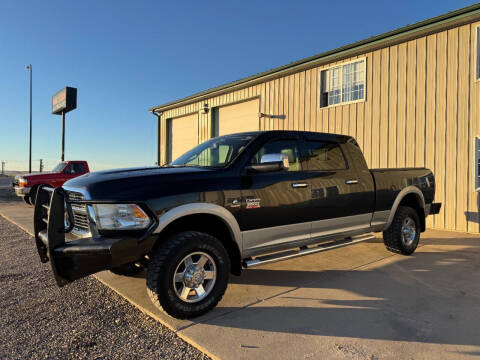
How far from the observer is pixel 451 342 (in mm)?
2660

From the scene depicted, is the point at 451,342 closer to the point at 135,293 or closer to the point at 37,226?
the point at 135,293

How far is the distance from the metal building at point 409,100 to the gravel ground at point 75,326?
743 centimetres

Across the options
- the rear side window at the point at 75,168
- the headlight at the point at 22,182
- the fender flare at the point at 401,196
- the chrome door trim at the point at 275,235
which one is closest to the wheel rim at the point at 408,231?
the fender flare at the point at 401,196

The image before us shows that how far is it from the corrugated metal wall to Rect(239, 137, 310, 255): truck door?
539 centimetres

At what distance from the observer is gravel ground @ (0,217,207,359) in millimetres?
2527

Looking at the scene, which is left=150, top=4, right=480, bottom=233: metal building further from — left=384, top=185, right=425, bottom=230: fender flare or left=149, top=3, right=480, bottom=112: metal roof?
left=384, top=185, right=425, bottom=230: fender flare

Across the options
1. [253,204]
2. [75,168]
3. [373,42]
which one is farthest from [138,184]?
[75,168]

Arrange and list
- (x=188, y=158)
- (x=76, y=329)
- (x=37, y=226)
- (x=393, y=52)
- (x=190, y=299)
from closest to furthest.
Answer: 1. (x=76, y=329)
2. (x=190, y=299)
3. (x=37, y=226)
4. (x=188, y=158)
5. (x=393, y=52)

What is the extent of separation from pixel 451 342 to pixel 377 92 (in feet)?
24.4

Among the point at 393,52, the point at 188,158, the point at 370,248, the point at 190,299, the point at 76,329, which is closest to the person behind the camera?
the point at 76,329

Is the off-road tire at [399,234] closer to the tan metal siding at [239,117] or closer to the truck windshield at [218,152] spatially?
the truck windshield at [218,152]

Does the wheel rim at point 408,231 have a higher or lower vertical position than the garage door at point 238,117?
lower

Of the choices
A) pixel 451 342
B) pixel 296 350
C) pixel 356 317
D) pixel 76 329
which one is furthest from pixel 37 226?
pixel 451 342

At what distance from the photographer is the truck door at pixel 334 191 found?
4.06m
